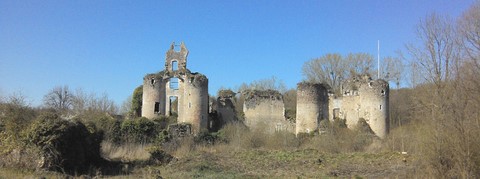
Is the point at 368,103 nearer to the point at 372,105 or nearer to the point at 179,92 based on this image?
the point at 372,105

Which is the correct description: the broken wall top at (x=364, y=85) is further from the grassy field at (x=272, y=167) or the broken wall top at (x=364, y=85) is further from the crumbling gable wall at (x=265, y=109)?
the grassy field at (x=272, y=167)

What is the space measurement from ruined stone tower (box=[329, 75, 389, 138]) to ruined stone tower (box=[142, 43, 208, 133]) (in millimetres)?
9358

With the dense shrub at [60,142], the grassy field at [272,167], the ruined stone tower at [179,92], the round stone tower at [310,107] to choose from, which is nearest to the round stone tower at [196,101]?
the ruined stone tower at [179,92]

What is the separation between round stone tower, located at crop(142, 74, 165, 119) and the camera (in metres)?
30.3

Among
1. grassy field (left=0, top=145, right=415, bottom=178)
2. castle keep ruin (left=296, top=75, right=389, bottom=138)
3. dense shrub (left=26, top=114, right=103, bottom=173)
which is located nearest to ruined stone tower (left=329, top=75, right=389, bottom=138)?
castle keep ruin (left=296, top=75, right=389, bottom=138)

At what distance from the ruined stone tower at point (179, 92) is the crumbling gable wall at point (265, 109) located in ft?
10.7

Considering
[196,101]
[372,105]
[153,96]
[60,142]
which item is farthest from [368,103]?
[60,142]

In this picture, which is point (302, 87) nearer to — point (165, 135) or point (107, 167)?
point (165, 135)

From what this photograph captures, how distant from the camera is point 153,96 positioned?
30422 mm

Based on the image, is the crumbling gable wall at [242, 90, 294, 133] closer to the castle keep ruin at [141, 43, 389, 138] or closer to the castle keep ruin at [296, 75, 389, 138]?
the castle keep ruin at [141, 43, 389, 138]

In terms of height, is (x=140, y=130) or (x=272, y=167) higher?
(x=140, y=130)

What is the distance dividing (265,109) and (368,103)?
7.11 m

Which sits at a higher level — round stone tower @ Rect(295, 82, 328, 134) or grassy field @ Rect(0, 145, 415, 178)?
round stone tower @ Rect(295, 82, 328, 134)

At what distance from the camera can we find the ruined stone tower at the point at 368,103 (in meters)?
27.0
